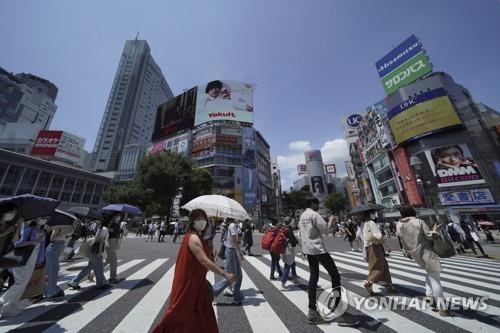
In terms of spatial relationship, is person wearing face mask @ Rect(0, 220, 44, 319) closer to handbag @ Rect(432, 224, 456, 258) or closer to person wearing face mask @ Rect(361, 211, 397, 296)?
person wearing face mask @ Rect(361, 211, 397, 296)

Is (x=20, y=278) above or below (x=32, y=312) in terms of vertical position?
above

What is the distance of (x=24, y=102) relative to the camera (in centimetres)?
5866

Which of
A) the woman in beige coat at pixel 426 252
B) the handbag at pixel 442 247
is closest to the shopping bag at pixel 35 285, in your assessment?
the woman in beige coat at pixel 426 252

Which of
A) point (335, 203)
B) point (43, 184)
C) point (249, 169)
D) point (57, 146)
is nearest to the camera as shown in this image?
point (43, 184)

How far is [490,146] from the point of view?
987 inches

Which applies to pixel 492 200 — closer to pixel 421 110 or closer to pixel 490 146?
pixel 490 146

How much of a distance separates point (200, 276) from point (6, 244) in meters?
2.77

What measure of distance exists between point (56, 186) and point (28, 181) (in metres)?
4.23

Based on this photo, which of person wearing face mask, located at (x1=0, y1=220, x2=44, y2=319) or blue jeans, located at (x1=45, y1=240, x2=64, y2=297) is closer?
person wearing face mask, located at (x1=0, y1=220, x2=44, y2=319)

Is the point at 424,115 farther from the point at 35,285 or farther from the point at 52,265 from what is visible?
the point at 35,285

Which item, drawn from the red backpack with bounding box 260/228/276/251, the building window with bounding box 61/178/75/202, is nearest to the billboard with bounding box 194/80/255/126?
the building window with bounding box 61/178/75/202

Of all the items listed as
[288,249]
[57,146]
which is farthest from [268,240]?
[57,146]

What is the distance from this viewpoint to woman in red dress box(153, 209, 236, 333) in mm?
1821

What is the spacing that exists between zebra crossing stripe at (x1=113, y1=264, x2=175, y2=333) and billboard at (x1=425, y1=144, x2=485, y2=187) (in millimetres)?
32518
